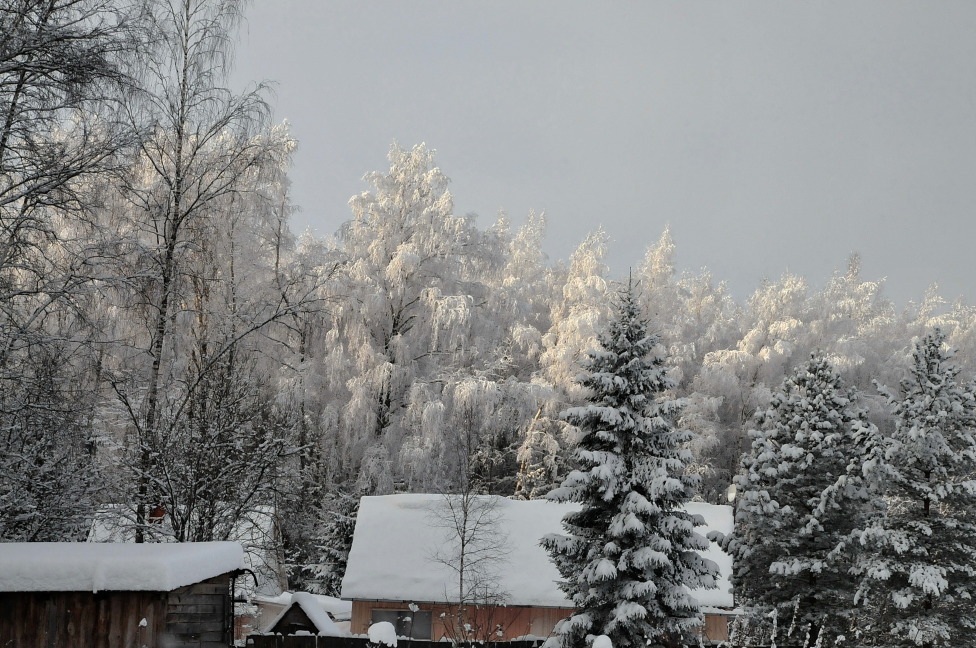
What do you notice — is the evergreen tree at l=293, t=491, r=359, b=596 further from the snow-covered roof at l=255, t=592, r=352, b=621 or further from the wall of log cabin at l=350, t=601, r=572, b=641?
the wall of log cabin at l=350, t=601, r=572, b=641

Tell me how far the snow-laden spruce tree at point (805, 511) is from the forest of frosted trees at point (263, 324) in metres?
3.26

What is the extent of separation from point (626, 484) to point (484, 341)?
47.2 ft

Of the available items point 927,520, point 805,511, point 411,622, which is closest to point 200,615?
point 411,622

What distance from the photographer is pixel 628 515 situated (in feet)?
46.5

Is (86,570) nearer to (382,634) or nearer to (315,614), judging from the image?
(382,634)

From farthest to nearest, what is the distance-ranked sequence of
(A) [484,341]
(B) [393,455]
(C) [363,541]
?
(A) [484,341] < (B) [393,455] < (C) [363,541]

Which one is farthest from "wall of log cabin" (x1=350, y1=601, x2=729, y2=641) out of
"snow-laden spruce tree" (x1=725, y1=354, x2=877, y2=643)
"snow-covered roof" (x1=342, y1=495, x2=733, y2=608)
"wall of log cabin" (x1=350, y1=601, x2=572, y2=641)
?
"snow-laden spruce tree" (x1=725, y1=354, x2=877, y2=643)

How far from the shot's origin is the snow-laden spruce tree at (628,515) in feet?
46.4

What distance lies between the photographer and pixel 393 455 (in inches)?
1047

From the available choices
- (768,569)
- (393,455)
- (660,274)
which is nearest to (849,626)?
(768,569)

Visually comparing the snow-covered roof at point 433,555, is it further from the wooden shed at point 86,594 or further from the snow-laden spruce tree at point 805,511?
the wooden shed at point 86,594

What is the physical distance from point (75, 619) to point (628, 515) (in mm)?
8307

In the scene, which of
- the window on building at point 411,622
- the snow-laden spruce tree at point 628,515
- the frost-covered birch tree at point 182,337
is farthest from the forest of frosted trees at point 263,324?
the window on building at point 411,622

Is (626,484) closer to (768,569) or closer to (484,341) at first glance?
(768,569)
